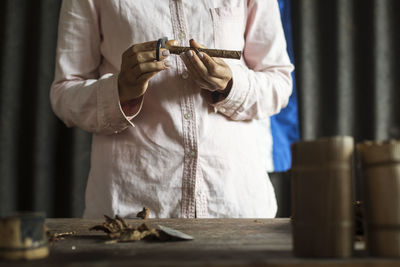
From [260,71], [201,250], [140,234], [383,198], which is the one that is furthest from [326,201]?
[260,71]

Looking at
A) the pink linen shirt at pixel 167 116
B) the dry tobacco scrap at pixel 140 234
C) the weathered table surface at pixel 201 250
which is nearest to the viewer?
the weathered table surface at pixel 201 250

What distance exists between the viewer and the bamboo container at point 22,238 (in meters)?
0.52

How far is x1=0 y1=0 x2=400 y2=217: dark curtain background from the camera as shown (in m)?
1.85

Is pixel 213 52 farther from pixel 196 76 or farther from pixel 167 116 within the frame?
pixel 167 116

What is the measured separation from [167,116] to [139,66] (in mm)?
181

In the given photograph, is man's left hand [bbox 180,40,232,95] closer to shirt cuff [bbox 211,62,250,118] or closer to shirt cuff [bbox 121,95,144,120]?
shirt cuff [bbox 211,62,250,118]

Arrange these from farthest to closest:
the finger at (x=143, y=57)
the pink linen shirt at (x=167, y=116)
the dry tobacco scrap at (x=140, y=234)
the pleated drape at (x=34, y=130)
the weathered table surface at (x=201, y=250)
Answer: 1. the pleated drape at (x=34, y=130)
2. the pink linen shirt at (x=167, y=116)
3. the finger at (x=143, y=57)
4. the dry tobacco scrap at (x=140, y=234)
5. the weathered table surface at (x=201, y=250)

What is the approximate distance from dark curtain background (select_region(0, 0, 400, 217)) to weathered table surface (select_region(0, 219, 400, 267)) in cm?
102

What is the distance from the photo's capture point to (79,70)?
127cm

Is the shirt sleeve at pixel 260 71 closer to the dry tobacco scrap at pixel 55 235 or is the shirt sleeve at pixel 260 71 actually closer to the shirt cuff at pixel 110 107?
the shirt cuff at pixel 110 107

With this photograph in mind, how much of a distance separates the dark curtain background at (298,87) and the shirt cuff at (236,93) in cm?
85

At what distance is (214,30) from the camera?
1.22m

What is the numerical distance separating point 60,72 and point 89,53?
10 cm

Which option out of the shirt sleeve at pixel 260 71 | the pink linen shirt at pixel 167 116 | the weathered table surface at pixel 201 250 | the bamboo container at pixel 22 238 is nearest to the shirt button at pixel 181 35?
the pink linen shirt at pixel 167 116
